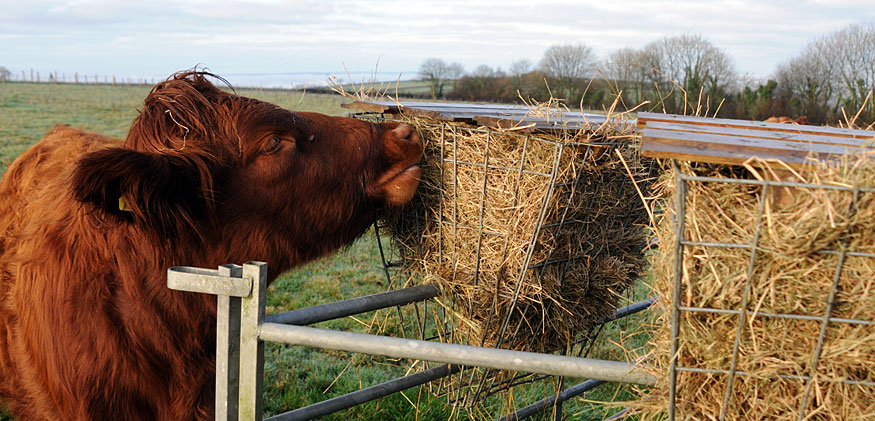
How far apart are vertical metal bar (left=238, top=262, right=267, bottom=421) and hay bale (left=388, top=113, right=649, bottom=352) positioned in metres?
1.11

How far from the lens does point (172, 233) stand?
2.43 meters

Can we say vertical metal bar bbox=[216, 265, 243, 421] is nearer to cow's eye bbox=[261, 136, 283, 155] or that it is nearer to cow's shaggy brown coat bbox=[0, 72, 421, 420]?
cow's shaggy brown coat bbox=[0, 72, 421, 420]

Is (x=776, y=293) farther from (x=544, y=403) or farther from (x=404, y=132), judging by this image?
(x=544, y=403)

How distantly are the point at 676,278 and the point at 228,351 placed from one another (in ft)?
4.23

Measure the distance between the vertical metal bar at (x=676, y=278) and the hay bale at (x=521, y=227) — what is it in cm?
94

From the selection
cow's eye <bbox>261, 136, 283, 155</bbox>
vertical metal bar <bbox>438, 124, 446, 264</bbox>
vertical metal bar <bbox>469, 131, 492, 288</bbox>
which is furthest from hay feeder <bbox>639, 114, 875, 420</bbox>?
cow's eye <bbox>261, 136, 283, 155</bbox>

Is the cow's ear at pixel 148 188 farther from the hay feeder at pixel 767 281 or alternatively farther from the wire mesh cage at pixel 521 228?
the hay feeder at pixel 767 281

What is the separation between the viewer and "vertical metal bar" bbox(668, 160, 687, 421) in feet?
4.88

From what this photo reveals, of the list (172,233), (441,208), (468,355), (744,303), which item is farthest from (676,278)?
(172,233)

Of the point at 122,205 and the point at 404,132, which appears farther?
the point at 404,132

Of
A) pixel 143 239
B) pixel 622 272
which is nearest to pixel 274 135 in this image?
pixel 143 239

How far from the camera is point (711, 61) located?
1314 inches

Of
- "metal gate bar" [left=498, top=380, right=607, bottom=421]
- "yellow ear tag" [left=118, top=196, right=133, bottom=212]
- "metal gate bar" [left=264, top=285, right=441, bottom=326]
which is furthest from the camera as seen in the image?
"metal gate bar" [left=498, top=380, right=607, bottom=421]

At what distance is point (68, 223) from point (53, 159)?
3.72 feet
